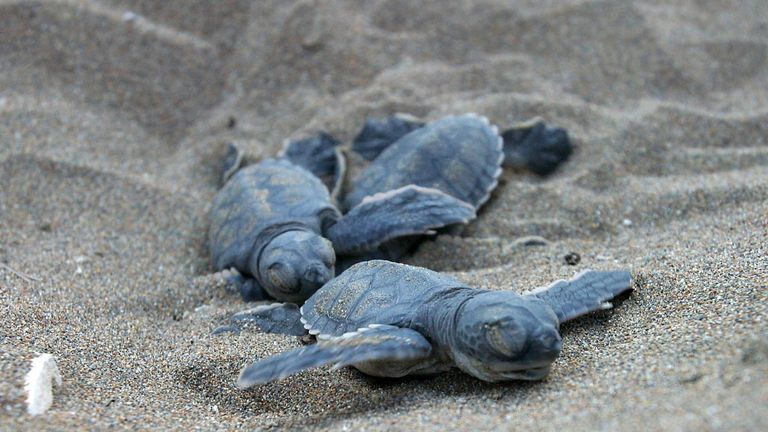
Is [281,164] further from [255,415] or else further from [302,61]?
[255,415]

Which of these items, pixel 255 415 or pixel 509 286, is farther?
pixel 509 286

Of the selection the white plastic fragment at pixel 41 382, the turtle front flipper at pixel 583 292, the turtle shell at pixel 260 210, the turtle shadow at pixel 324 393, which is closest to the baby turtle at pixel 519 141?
the turtle shell at pixel 260 210

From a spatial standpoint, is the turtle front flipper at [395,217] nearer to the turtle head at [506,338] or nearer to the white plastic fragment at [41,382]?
the turtle head at [506,338]

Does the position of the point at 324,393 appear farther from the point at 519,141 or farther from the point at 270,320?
the point at 519,141

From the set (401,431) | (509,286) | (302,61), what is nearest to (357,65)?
(302,61)

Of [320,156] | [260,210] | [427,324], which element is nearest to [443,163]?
[320,156]

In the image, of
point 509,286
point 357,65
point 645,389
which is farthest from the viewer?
point 357,65
